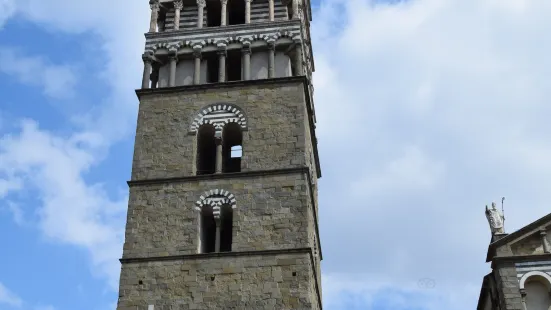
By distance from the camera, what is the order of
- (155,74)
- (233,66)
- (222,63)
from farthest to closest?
(233,66) < (155,74) < (222,63)

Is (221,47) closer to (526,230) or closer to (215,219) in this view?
(215,219)

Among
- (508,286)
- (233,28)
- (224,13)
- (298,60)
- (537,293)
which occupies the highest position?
(224,13)

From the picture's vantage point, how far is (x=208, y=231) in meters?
21.4

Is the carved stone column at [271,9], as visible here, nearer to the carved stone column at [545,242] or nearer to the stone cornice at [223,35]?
the stone cornice at [223,35]

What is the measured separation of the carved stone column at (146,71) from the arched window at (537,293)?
11.8 metres

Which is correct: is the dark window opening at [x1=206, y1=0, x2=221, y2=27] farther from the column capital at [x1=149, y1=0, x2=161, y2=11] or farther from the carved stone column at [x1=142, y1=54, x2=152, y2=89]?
the carved stone column at [x1=142, y1=54, x2=152, y2=89]

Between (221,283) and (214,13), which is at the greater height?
(214,13)

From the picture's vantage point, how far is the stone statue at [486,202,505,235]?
1931cm

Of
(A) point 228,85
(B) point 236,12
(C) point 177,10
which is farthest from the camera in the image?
(B) point 236,12

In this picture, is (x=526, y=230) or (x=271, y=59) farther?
(x=271, y=59)

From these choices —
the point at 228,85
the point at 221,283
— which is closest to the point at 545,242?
the point at 221,283

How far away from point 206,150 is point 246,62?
2818mm

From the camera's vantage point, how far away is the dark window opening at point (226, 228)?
819 inches

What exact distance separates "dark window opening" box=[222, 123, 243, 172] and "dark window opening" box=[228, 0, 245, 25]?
15.4 feet
